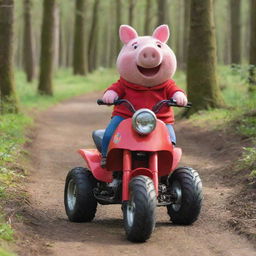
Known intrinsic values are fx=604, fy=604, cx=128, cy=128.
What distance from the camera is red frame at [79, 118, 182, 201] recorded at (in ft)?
19.8

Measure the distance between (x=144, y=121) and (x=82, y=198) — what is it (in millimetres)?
1195

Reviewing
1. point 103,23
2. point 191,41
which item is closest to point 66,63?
point 103,23

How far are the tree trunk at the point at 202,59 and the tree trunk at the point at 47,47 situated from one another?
7.91 meters

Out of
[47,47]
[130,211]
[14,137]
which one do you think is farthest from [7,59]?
[130,211]

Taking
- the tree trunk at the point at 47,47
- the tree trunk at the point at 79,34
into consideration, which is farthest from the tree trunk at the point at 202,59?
the tree trunk at the point at 79,34

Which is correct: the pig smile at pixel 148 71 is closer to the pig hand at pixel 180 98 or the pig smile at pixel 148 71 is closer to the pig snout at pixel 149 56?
the pig snout at pixel 149 56

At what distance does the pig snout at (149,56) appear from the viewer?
6424 millimetres

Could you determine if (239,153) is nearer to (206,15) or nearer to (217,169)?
(217,169)

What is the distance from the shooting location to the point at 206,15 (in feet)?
49.1

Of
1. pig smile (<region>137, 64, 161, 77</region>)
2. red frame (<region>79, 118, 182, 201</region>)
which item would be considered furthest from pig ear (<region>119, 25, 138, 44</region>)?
red frame (<region>79, 118, 182, 201</region>)

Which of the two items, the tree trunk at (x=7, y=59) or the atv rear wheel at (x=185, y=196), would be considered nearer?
the atv rear wheel at (x=185, y=196)

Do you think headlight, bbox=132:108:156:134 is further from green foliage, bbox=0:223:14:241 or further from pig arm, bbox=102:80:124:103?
green foliage, bbox=0:223:14:241

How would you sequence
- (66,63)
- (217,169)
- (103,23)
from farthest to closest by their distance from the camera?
1. (103,23)
2. (66,63)
3. (217,169)

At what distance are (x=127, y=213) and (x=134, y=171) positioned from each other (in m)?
0.43
